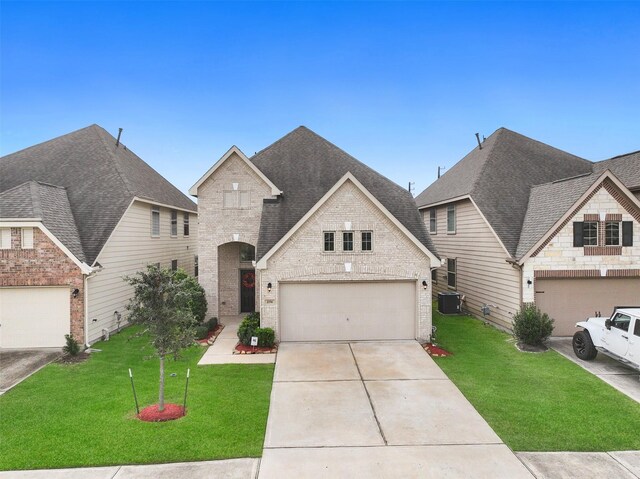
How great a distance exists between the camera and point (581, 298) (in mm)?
13906

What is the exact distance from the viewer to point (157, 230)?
19391 millimetres

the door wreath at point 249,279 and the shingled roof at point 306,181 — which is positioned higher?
the shingled roof at point 306,181

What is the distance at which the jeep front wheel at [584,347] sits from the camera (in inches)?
442

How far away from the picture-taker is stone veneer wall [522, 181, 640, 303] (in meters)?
13.5

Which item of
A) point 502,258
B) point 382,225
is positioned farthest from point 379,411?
point 502,258

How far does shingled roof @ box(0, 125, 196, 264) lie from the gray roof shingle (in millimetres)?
408

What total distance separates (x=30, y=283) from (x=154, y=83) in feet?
51.5

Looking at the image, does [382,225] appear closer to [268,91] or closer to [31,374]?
[31,374]

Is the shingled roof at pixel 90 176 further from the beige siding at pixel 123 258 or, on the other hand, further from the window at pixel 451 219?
the window at pixel 451 219

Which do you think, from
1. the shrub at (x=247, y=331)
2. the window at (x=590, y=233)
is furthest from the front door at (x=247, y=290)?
the window at (x=590, y=233)

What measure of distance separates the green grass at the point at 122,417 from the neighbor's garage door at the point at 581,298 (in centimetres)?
1104

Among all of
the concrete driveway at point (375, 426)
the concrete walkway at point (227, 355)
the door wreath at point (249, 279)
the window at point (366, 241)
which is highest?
the window at point (366, 241)

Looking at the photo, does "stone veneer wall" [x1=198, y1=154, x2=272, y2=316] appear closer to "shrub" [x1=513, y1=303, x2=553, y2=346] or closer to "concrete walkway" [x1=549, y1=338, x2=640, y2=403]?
"shrub" [x1=513, y1=303, x2=553, y2=346]

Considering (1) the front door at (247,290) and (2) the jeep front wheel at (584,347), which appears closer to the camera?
(2) the jeep front wheel at (584,347)
